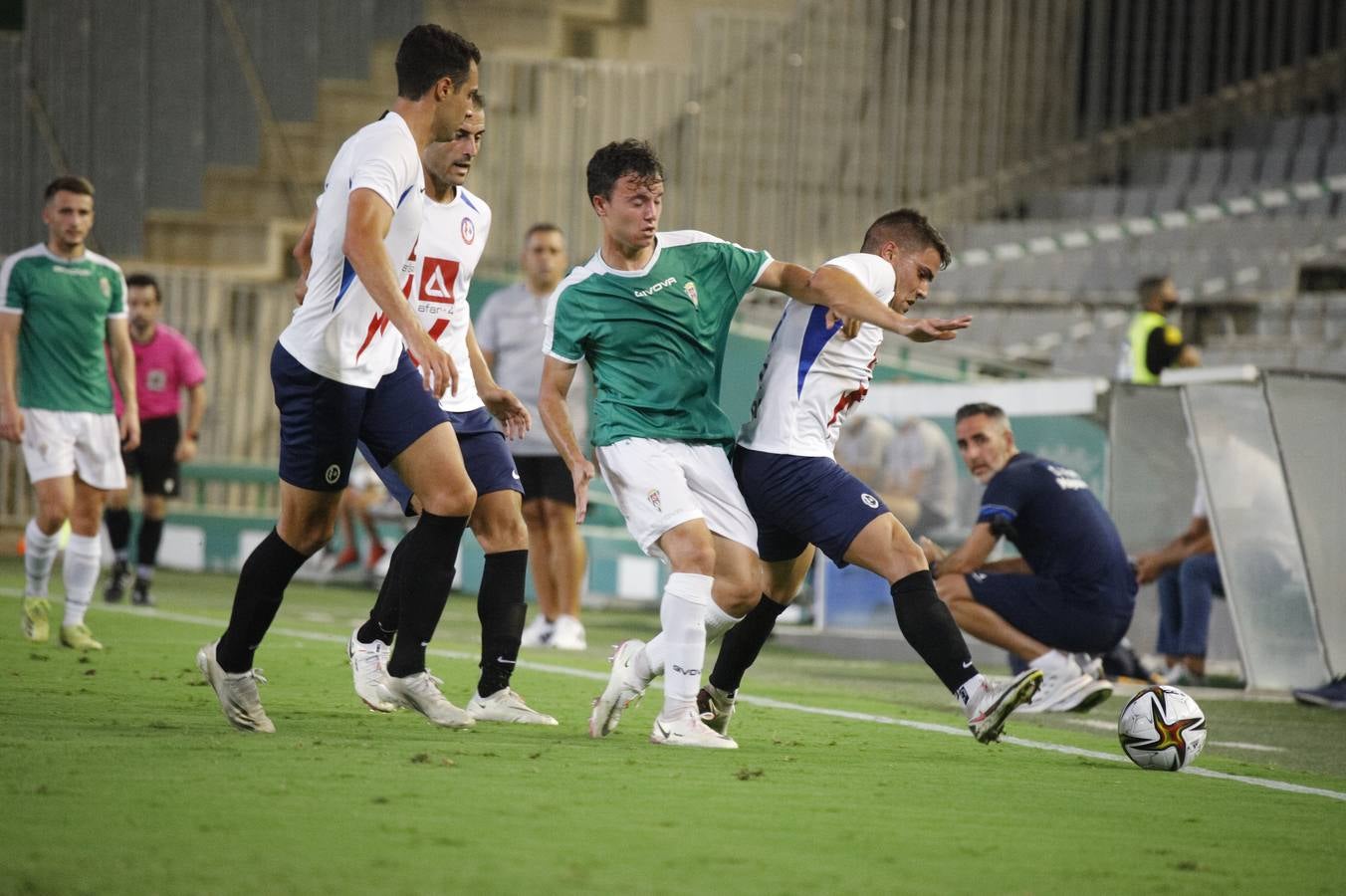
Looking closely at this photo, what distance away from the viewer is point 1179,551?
33.1 ft

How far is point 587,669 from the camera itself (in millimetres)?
9117

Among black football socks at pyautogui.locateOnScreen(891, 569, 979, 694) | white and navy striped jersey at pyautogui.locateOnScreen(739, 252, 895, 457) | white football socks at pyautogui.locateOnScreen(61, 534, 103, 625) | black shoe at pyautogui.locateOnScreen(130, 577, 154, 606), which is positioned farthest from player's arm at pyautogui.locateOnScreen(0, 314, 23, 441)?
black football socks at pyautogui.locateOnScreen(891, 569, 979, 694)

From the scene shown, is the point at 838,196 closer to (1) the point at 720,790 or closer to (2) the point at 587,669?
(2) the point at 587,669

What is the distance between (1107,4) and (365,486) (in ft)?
34.3

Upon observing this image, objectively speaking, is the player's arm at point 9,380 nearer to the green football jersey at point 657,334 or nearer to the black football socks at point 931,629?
the green football jersey at point 657,334

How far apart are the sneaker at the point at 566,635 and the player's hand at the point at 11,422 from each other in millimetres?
3001

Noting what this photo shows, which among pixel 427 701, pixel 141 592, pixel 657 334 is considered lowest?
pixel 141 592

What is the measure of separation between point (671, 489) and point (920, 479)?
609 cm

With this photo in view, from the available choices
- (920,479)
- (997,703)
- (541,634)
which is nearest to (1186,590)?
(920,479)

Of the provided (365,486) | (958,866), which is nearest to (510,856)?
(958,866)

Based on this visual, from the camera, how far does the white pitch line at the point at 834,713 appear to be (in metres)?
5.81

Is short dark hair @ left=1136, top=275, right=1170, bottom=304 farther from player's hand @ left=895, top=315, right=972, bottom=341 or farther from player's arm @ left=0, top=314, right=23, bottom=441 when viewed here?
player's hand @ left=895, top=315, right=972, bottom=341

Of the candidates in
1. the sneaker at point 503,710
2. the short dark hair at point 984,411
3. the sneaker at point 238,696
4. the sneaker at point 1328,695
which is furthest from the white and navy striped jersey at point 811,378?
the sneaker at point 1328,695

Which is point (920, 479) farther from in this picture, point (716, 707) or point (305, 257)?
point (305, 257)
